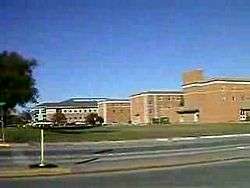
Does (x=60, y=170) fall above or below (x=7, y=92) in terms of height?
below

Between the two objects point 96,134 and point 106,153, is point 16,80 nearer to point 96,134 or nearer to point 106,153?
point 96,134

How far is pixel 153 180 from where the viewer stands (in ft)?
44.1

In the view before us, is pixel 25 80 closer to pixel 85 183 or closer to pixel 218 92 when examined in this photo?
pixel 85 183

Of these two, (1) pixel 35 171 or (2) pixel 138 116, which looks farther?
(2) pixel 138 116

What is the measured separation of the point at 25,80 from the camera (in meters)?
71.7

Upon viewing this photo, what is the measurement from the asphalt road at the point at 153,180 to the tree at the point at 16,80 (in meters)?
51.8

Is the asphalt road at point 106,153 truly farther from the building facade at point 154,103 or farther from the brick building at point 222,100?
the building facade at point 154,103

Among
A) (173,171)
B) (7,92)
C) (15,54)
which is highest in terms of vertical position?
(15,54)

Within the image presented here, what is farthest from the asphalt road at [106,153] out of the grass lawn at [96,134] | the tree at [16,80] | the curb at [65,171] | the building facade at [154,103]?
the building facade at [154,103]

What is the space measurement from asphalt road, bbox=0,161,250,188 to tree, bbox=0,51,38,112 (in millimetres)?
51803

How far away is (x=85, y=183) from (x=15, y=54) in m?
63.4

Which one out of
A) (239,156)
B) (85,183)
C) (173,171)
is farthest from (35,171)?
(239,156)

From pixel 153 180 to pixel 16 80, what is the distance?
188 ft

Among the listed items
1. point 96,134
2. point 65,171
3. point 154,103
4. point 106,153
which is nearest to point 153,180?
point 65,171
